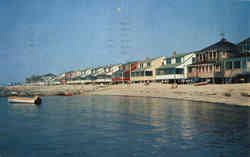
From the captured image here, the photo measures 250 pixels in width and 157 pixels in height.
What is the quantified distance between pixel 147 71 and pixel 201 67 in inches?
1049

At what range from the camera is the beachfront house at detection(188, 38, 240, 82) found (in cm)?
6085

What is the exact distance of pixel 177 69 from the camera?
77.1 meters

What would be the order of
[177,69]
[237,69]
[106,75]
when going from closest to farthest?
[237,69], [177,69], [106,75]

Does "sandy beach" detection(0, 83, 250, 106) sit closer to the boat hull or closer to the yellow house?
the yellow house

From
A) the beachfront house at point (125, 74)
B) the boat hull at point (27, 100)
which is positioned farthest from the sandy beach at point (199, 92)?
the boat hull at point (27, 100)

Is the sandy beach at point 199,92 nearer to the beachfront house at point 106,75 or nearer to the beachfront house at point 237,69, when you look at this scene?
the beachfront house at point 237,69

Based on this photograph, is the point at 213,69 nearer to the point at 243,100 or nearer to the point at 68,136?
the point at 243,100

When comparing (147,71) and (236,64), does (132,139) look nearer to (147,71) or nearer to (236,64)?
(236,64)

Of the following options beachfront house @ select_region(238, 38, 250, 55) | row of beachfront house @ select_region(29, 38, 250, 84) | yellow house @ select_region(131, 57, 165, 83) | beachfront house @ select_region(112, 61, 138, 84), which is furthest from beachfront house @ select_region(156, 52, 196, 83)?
beachfront house @ select_region(112, 61, 138, 84)

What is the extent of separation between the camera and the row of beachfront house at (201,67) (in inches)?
2188

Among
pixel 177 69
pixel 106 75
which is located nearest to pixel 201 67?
pixel 177 69

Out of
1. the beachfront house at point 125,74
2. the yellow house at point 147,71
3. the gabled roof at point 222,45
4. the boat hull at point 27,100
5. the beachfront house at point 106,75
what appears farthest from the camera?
the beachfront house at point 106,75

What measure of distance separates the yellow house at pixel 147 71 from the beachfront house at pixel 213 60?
20631 mm

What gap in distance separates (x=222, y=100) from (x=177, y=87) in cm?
1801
